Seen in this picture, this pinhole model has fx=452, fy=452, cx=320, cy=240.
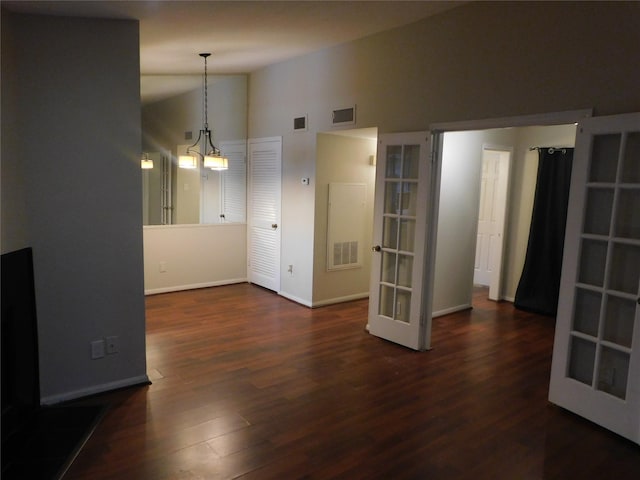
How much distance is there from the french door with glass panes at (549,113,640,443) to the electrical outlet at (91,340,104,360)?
10.5ft

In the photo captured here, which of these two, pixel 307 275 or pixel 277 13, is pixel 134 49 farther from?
pixel 307 275

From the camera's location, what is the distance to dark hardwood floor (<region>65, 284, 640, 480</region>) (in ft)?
8.10

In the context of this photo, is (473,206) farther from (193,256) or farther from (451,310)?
(193,256)

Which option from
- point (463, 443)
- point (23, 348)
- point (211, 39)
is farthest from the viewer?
point (211, 39)

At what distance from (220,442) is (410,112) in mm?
3054

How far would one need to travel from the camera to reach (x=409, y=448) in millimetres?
2645

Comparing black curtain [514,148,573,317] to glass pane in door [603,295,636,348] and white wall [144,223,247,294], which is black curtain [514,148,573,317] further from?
white wall [144,223,247,294]

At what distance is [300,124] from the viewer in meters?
5.34

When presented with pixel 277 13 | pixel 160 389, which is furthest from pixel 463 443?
pixel 277 13

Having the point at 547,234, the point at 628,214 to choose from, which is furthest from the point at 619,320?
the point at 547,234

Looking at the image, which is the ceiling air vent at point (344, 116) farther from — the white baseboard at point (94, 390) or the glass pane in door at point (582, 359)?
the white baseboard at point (94, 390)

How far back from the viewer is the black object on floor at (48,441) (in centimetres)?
235

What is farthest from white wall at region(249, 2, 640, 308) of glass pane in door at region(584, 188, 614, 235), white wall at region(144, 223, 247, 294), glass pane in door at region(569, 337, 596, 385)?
glass pane in door at region(569, 337, 596, 385)

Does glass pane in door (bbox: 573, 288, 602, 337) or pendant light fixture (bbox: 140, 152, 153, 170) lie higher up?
pendant light fixture (bbox: 140, 152, 153, 170)
